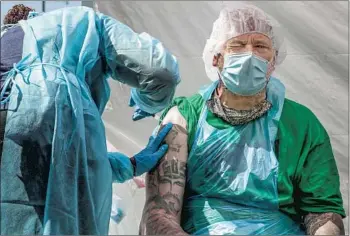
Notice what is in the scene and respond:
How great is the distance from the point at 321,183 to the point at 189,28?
0.91 meters

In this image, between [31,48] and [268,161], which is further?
[268,161]

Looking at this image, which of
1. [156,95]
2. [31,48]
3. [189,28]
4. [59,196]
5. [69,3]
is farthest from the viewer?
[189,28]

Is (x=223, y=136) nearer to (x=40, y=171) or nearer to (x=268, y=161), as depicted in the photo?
(x=268, y=161)

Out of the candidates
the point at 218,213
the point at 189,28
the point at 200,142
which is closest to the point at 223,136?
the point at 200,142

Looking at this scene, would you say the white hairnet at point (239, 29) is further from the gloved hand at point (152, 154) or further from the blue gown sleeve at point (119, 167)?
the blue gown sleeve at point (119, 167)

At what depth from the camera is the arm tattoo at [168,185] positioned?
223cm

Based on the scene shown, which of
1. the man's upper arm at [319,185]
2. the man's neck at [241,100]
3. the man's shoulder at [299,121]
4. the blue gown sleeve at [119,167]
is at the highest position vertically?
the man's neck at [241,100]

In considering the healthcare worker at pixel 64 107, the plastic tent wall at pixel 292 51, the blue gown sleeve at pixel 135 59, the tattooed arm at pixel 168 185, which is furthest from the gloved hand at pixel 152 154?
the plastic tent wall at pixel 292 51

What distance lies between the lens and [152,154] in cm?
227

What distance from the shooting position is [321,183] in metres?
2.27

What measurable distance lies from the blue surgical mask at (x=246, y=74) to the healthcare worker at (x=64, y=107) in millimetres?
347

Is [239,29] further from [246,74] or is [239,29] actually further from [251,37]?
[246,74]

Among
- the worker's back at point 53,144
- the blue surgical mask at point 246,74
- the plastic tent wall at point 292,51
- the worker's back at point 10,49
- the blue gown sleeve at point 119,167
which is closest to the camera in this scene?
the worker's back at point 53,144

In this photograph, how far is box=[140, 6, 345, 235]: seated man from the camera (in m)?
2.23
